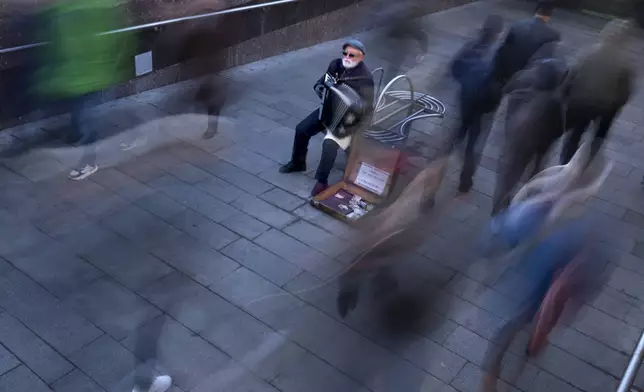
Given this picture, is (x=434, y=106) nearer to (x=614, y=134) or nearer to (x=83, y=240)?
(x=614, y=134)

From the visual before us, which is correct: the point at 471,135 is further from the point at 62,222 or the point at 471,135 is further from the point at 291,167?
the point at 62,222

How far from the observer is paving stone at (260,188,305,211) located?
6.25m

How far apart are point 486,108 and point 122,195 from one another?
3.61 meters

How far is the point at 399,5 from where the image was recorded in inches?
455

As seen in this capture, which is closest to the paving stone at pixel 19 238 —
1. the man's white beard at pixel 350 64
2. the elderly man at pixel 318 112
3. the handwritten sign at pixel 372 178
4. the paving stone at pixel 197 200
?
the paving stone at pixel 197 200

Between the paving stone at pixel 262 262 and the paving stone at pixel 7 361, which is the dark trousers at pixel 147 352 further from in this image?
the paving stone at pixel 262 262

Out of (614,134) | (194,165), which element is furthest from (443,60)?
(194,165)

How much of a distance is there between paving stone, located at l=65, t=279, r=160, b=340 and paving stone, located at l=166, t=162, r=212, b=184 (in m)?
1.71

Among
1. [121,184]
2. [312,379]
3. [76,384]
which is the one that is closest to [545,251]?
[312,379]

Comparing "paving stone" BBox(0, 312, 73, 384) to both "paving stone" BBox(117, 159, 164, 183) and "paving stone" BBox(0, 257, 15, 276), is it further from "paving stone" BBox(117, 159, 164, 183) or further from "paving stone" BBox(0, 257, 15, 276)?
"paving stone" BBox(117, 159, 164, 183)

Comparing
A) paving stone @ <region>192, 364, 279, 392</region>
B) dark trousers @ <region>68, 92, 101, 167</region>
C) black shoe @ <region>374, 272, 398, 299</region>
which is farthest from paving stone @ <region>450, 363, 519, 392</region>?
dark trousers @ <region>68, 92, 101, 167</region>

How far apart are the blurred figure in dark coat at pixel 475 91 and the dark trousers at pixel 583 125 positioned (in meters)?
0.73

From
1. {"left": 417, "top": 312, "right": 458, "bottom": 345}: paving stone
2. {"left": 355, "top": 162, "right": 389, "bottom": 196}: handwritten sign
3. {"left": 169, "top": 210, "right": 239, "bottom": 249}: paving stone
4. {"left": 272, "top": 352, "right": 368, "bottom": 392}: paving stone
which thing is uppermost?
{"left": 355, "top": 162, "right": 389, "bottom": 196}: handwritten sign

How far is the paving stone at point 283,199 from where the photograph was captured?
20.5 feet
